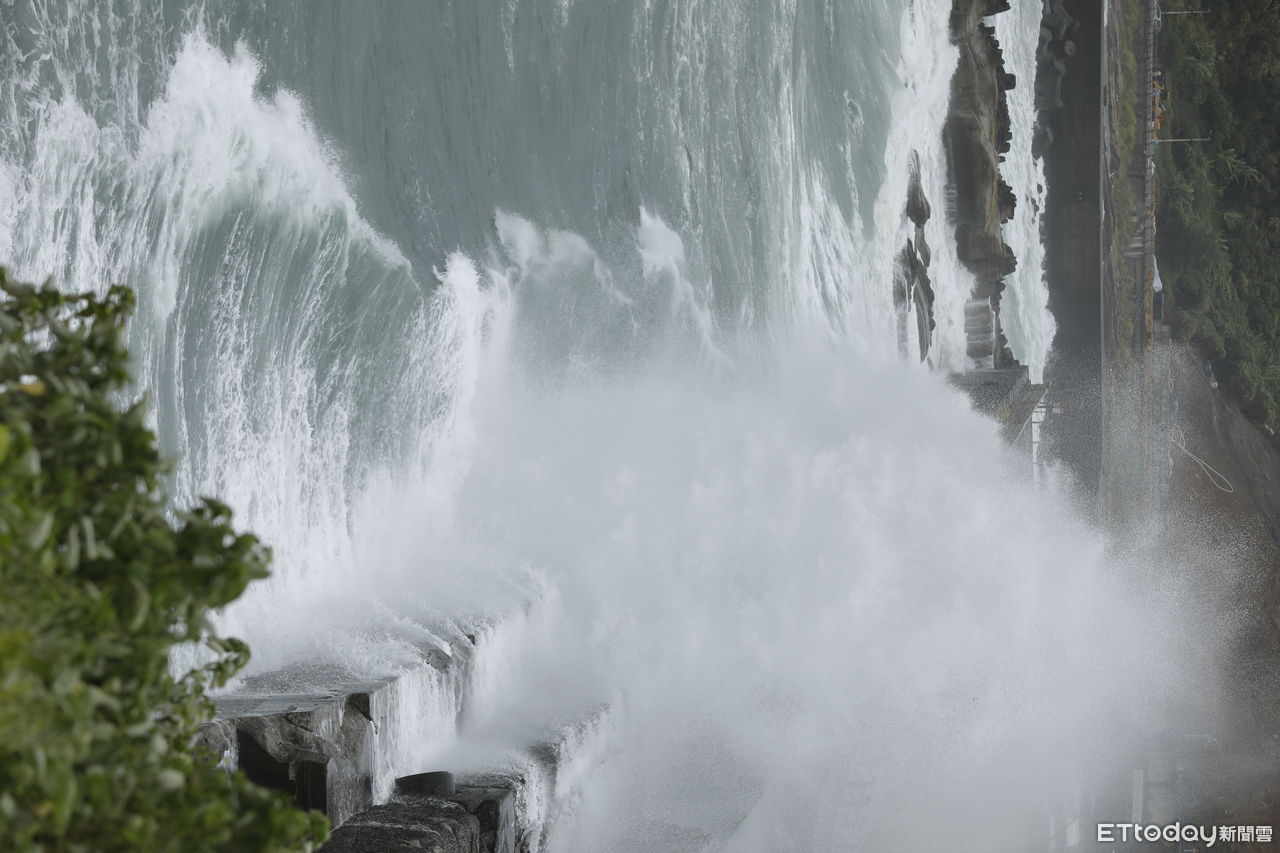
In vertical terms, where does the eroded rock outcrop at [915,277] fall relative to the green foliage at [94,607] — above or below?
above

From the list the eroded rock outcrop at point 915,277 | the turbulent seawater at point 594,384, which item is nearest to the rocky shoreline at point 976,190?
the eroded rock outcrop at point 915,277

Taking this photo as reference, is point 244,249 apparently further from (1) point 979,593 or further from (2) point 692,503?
(1) point 979,593

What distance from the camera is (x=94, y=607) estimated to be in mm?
2619

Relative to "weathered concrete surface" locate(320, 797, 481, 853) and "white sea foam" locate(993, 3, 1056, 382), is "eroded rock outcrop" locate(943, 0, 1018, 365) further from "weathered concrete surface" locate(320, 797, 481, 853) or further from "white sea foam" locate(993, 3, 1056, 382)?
"weathered concrete surface" locate(320, 797, 481, 853)

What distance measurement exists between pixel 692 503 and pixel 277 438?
6.33 meters

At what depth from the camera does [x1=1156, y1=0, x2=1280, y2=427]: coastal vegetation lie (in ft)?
110

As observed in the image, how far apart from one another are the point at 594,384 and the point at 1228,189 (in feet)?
89.5

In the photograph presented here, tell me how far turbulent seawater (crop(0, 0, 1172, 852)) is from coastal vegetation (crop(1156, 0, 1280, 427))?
14.7 m

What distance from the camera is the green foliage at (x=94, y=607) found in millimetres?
2422

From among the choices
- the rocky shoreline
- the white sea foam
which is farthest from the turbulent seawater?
the white sea foam

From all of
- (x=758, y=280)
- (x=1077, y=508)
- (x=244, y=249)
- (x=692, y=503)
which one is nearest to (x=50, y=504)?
(x=244, y=249)

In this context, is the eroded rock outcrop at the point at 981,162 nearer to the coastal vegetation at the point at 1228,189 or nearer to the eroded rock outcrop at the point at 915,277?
the eroded rock outcrop at the point at 915,277

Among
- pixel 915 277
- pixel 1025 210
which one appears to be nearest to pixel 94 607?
pixel 915 277

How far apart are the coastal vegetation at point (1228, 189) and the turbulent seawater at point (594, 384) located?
14.7 metres
